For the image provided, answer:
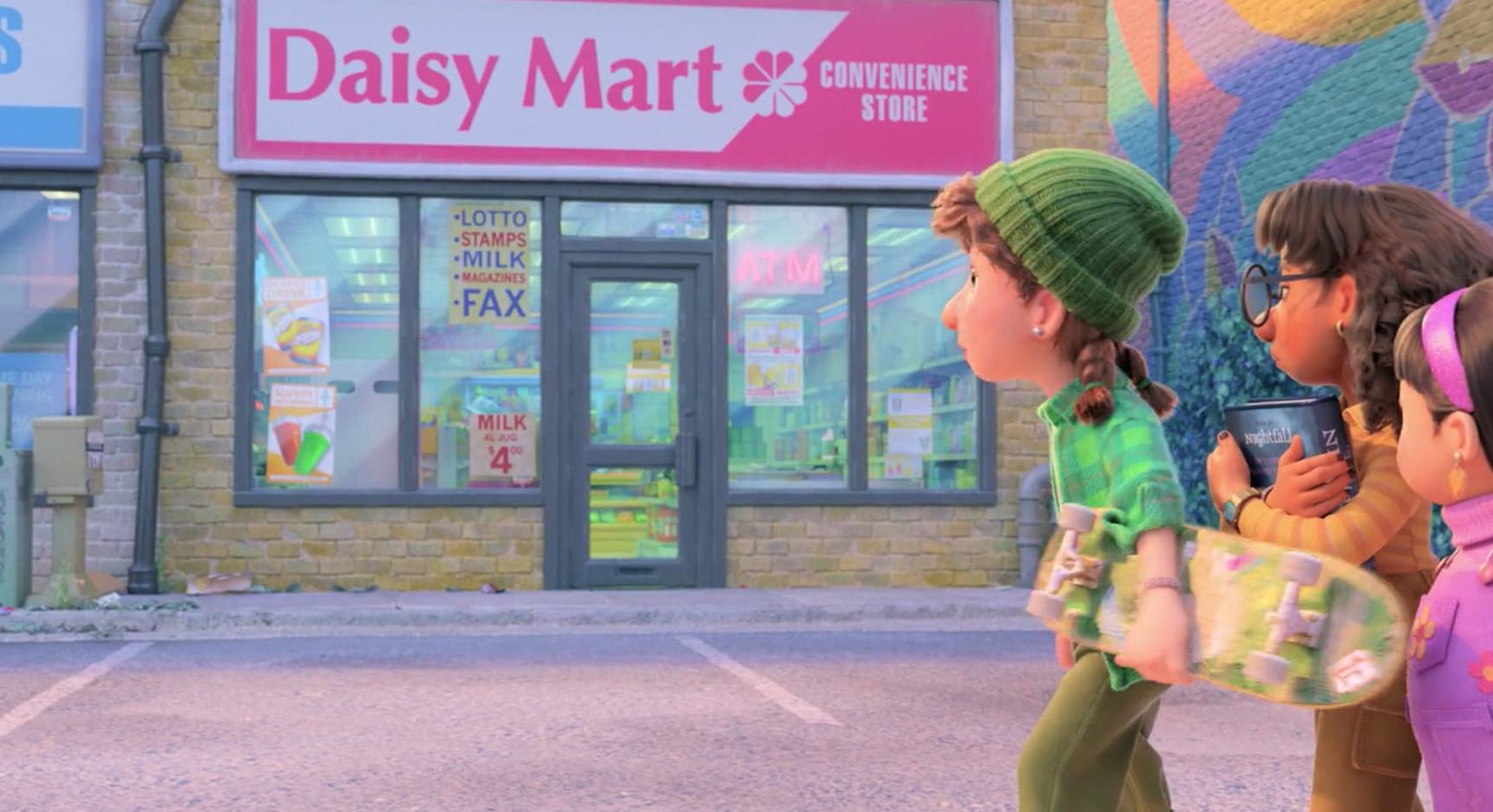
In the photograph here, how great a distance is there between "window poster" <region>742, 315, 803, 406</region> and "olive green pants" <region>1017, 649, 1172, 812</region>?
10.4 meters

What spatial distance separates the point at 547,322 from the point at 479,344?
1.82 feet

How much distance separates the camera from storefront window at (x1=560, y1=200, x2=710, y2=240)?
1306 cm

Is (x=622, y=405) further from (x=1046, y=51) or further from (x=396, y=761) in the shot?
(x=396, y=761)

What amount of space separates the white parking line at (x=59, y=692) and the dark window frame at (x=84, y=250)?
11.9 feet

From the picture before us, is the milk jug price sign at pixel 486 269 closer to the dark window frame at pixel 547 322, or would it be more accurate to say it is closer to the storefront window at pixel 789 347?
the dark window frame at pixel 547 322

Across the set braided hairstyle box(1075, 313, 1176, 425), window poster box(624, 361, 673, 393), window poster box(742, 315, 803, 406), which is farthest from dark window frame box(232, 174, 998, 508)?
braided hairstyle box(1075, 313, 1176, 425)

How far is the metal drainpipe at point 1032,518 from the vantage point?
43.4 feet

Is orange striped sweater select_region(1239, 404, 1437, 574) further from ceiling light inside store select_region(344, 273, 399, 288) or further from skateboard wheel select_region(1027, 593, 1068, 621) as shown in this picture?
ceiling light inside store select_region(344, 273, 399, 288)

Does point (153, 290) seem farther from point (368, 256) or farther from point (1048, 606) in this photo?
point (1048, 606)

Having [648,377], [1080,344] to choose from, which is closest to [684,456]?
[648,377]

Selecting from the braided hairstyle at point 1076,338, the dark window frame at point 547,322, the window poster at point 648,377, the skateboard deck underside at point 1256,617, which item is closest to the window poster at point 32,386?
the dark window frame at point 547,322

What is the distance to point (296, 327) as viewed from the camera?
12.8m

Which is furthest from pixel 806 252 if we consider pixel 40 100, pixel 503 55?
pixel 40 100

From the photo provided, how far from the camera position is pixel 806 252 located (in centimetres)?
1345
